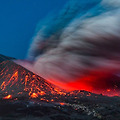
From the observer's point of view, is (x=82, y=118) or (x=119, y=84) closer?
(x=82, y=118)

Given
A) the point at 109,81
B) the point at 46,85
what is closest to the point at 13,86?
the point at 46,85

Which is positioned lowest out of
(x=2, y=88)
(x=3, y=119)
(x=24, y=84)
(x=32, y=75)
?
(x=3, y=119)

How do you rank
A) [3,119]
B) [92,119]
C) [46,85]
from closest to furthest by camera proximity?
[3,119] → [92,119] → [46,85]

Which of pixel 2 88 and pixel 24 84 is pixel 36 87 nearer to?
pixel 24 84

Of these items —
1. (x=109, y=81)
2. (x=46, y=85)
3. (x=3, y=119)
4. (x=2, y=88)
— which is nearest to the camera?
(x=3, y=119)

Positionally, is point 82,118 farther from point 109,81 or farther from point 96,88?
point 109,81

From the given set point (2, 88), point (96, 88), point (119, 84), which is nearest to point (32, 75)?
point (2, 88)

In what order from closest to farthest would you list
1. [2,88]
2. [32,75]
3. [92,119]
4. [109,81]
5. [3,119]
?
[3,119], [92,119], [2,88], [32,75], [109,81]

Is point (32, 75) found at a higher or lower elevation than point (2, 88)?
higher

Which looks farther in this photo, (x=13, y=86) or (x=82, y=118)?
(x=13, y=86)
